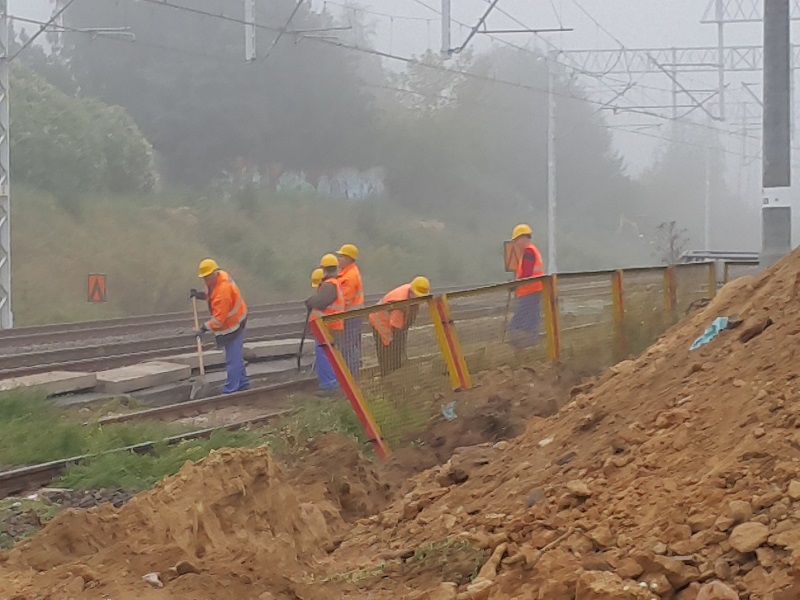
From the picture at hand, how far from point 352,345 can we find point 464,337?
3.98 ft

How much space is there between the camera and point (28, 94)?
3738 cm

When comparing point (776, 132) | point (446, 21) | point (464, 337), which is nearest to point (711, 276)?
point (776, 132)

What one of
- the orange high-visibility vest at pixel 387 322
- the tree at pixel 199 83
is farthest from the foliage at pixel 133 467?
the tree at pixel 199 83

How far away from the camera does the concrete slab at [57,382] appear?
42.0 ft

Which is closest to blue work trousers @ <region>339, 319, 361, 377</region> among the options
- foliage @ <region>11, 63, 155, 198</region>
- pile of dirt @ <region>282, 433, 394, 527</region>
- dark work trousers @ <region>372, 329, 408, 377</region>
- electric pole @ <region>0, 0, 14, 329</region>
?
dark work trousers @ <region>372, 329, 408, 377</region>

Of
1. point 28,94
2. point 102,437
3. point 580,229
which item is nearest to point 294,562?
point 102,437

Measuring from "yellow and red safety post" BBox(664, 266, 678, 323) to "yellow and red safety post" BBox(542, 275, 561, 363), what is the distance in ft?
8.42

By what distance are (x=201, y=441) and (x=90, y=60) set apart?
3944 centimetres

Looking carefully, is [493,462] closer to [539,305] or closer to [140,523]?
[140,523]

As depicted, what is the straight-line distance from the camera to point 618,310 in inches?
454

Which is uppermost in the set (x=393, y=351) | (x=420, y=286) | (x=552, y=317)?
(x=420, y=286)

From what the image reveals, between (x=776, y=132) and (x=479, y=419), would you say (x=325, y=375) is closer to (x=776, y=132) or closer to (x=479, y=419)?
(x=479, y=419)

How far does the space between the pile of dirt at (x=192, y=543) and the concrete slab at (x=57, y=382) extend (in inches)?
285

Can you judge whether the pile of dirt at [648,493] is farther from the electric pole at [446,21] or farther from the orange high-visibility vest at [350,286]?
the electric pole at [446,21]
